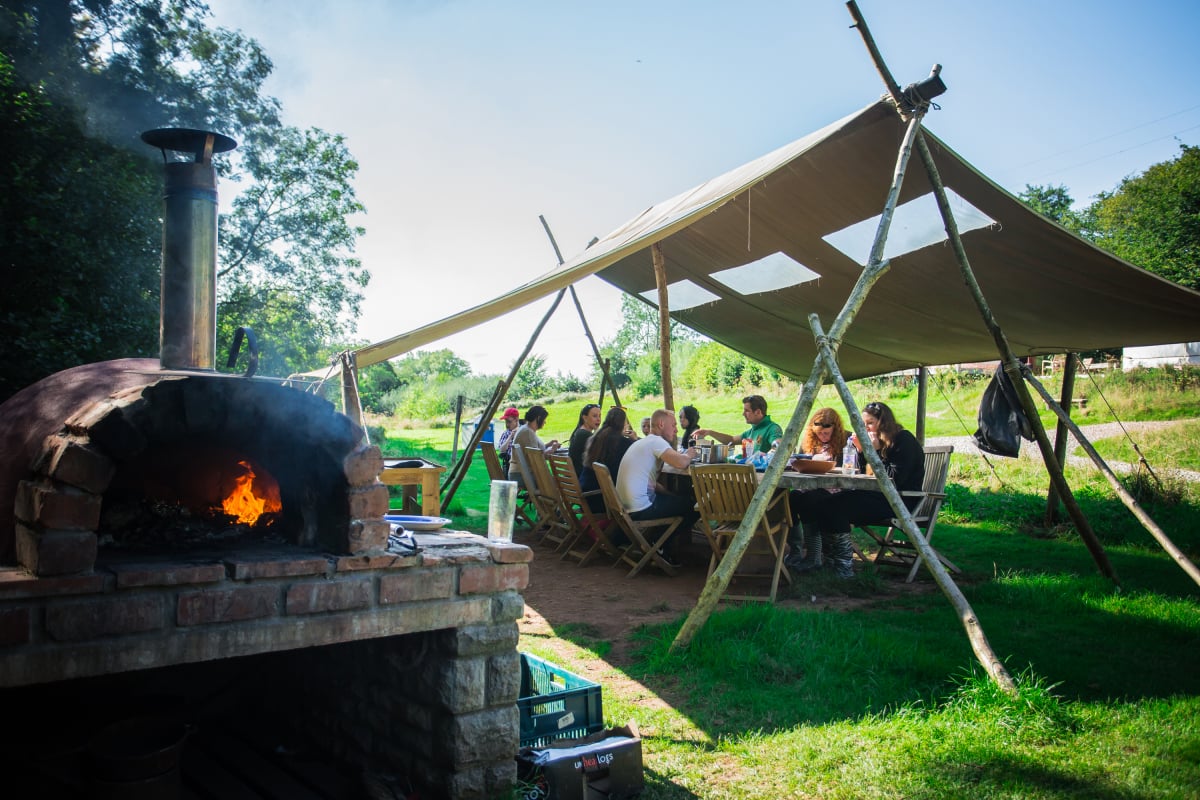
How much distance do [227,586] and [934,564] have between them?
3.24 meters

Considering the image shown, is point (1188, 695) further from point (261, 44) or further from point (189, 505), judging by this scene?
point (261, 44)

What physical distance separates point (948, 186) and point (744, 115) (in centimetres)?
690

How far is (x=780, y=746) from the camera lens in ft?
9.47

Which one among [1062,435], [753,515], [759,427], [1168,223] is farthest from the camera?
[1168,223]

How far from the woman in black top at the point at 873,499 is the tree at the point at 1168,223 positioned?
2018cm

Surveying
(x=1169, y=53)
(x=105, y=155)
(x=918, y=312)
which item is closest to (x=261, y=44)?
(x=105, y=155)

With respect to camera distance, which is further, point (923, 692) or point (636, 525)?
point (636, 525)

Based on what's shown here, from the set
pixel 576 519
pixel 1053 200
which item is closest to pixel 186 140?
pixel 576 519

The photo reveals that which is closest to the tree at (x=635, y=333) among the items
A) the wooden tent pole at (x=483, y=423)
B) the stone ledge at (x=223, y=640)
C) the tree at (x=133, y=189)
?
the tree at (x=133, y=189)

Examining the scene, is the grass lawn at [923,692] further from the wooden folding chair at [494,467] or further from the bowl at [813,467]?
the wooden folding chair at [494,467]

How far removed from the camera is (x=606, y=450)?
652 cm

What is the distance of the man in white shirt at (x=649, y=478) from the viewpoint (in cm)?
594

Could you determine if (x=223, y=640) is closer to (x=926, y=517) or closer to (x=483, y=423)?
(x=926, y=517)

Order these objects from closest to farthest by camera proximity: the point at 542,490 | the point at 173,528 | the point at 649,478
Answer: the point at 173,528 < the point at 649,478 < the point at 542,490
